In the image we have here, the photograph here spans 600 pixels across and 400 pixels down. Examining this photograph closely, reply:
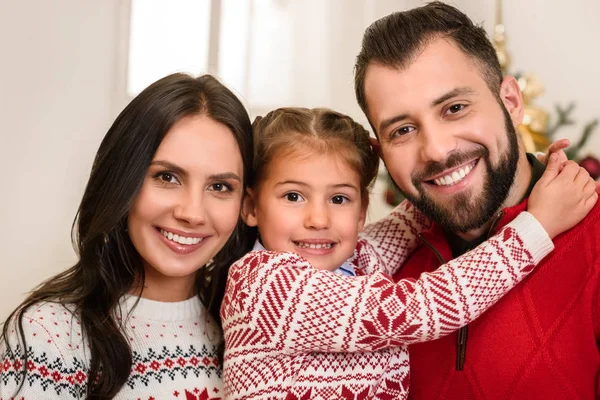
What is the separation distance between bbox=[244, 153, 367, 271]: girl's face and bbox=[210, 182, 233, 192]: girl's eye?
0.10m

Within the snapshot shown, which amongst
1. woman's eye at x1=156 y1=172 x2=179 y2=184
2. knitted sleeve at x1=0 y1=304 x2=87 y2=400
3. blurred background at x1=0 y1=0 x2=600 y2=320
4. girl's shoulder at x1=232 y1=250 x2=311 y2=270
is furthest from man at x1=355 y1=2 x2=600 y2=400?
blurred background at x1=0 y1=0 x2=600 y2=320

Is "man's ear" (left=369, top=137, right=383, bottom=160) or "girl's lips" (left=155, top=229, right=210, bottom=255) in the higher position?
"man's ear" (left=369, top=137, right=383, bottom=160)

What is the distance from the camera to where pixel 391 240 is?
187 centimetres

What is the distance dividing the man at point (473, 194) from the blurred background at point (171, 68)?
1.39 m

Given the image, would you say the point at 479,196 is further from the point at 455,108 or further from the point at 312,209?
the point at 312,209

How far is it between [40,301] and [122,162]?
41 cm

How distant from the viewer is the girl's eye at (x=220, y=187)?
5.54ft

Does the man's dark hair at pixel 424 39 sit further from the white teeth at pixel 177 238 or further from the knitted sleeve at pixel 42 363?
the knitted sleeve at pixel 42 363

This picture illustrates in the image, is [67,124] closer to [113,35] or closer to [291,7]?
[113,35]

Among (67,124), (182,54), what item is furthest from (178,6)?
(67,124)

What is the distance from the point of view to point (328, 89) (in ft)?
11.4

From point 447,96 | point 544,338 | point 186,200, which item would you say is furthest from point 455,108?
point 186,200

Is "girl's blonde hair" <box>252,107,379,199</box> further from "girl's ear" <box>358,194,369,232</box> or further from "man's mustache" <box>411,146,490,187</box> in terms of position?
"man's mustache" <box>411,146,490,187</box>

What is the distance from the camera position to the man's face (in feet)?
5.05
